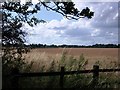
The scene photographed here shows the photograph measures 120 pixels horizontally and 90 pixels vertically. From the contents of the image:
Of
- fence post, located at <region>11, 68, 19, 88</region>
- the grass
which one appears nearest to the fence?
fence post, located at <region>11, 68, 19, 88</region>

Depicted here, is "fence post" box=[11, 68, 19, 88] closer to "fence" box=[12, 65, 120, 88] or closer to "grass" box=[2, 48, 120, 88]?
"fence" box=[12, 65, 120, 88]

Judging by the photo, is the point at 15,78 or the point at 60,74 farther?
the point at 60,74

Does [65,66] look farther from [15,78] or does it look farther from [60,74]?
[15,78]

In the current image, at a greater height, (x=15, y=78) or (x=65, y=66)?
(x=65, y=66)

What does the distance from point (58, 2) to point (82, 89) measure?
106 inches

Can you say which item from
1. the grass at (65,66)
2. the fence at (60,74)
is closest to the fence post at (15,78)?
the fence at (60,74)

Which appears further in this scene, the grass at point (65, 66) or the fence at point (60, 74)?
the grass at point (65, 66)

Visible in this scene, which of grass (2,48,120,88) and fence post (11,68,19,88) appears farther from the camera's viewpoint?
grass (2,48,120,88)

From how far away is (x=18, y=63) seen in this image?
1288 centimetres

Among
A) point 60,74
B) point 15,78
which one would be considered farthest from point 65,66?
point 15,78

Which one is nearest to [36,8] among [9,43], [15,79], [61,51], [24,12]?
[24,12]

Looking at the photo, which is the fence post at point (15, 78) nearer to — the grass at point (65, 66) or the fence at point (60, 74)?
the fence at point (60, 74)

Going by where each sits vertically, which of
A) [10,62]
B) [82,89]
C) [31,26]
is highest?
[31,26]

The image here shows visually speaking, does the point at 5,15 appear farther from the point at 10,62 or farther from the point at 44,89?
the point at 44,89
